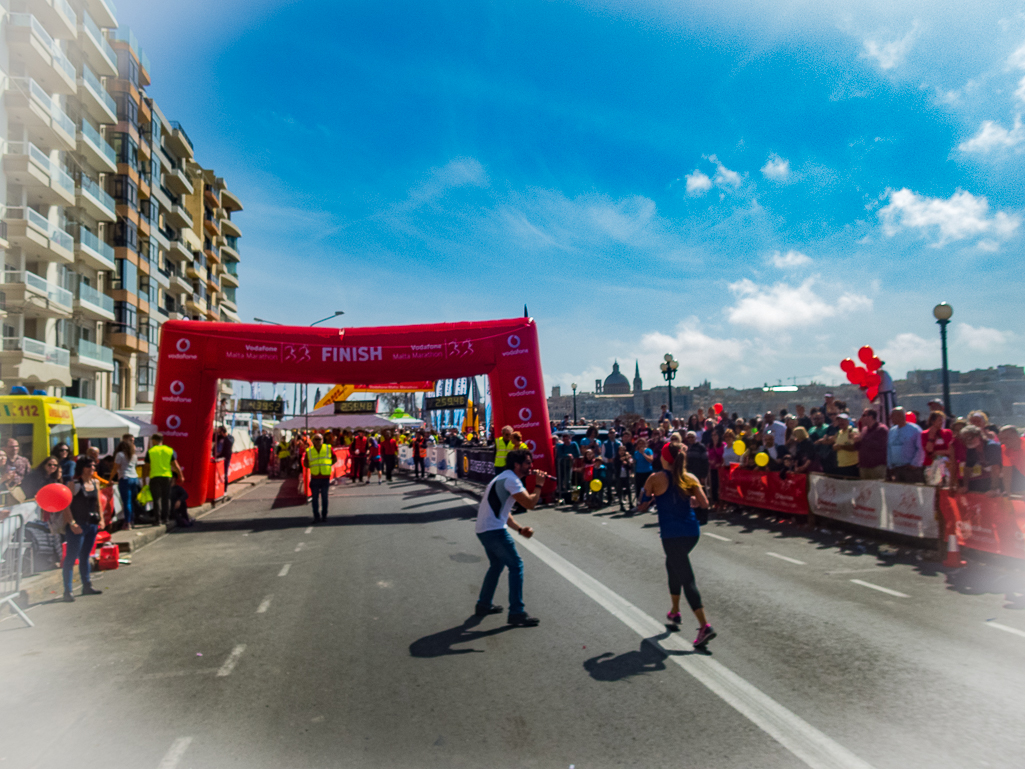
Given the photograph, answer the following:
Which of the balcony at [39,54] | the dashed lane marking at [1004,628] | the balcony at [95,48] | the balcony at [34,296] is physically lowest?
the dashed lane marking at [1004,628]

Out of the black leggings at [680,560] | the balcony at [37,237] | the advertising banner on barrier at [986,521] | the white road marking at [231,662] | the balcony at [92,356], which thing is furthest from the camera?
the balcony at [92,356]

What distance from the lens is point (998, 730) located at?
13.5ft

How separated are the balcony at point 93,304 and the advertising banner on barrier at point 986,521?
4043 cm

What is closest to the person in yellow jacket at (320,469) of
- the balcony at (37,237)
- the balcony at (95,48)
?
the balcony at (37,237)

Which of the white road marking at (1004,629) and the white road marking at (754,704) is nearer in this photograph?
the white road marking at (754,704)

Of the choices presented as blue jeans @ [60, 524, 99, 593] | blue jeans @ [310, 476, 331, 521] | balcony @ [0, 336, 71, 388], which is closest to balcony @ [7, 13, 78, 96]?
balcony @ [0, 336, 71, 388]

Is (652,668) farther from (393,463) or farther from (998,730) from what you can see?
(393,463)

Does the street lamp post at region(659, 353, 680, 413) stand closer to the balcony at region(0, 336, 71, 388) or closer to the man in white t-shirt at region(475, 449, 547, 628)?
the man in white t-shirt at region(475, 449, 547, 628)

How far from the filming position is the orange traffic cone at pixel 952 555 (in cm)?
910

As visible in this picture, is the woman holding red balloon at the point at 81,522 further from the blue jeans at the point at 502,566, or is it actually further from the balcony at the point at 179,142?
the balcony at the point at 179,142

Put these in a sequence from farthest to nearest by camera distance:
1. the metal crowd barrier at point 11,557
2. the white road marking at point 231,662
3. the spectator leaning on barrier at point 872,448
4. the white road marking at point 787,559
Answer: the spectator leaning on barrier at point 872,448 < the white road marking at point 787,559 < the metal crowd barrier at point 11,557 < the white road marking at point 231,662

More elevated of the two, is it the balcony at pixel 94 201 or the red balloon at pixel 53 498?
the balcony at pixel 94 201

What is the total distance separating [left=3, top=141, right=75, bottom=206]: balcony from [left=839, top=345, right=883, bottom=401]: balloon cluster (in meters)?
34.4

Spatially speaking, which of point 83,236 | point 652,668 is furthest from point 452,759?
point 83,236
